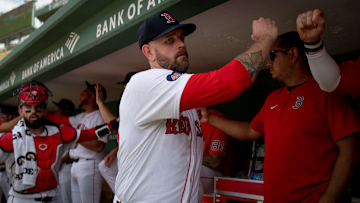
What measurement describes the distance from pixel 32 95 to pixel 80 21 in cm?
81

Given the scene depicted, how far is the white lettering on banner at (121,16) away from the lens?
206 cm

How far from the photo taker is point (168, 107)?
125 cm

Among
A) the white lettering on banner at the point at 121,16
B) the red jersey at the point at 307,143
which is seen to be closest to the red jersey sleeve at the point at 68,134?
the white lettering on banner at the point at 121,16

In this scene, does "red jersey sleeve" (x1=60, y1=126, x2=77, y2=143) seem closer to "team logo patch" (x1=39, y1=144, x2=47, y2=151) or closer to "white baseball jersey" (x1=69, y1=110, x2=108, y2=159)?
"team logo patch" (x1=39, y1=144, x2=47, y2=151)

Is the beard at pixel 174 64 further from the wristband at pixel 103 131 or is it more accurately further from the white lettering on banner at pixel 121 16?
the wristband at pixel 103 131

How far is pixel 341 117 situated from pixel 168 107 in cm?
96

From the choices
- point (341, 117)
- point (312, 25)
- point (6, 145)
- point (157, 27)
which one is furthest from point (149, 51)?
point (6, 145)

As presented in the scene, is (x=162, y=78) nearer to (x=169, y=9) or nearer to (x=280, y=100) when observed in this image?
(x=169, y=9)

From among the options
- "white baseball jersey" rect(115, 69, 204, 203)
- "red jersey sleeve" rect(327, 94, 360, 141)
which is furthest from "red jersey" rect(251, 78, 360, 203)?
"white baseball jersey" rect(115, 69, 204, 203)

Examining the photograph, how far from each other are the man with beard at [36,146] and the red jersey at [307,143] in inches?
63.9

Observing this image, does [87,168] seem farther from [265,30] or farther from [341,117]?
[265,30]

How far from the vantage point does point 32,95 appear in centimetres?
292

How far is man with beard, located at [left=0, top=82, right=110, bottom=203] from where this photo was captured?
2727 millimetres

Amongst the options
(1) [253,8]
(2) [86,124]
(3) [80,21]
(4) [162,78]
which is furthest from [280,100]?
(2) [86,124]
